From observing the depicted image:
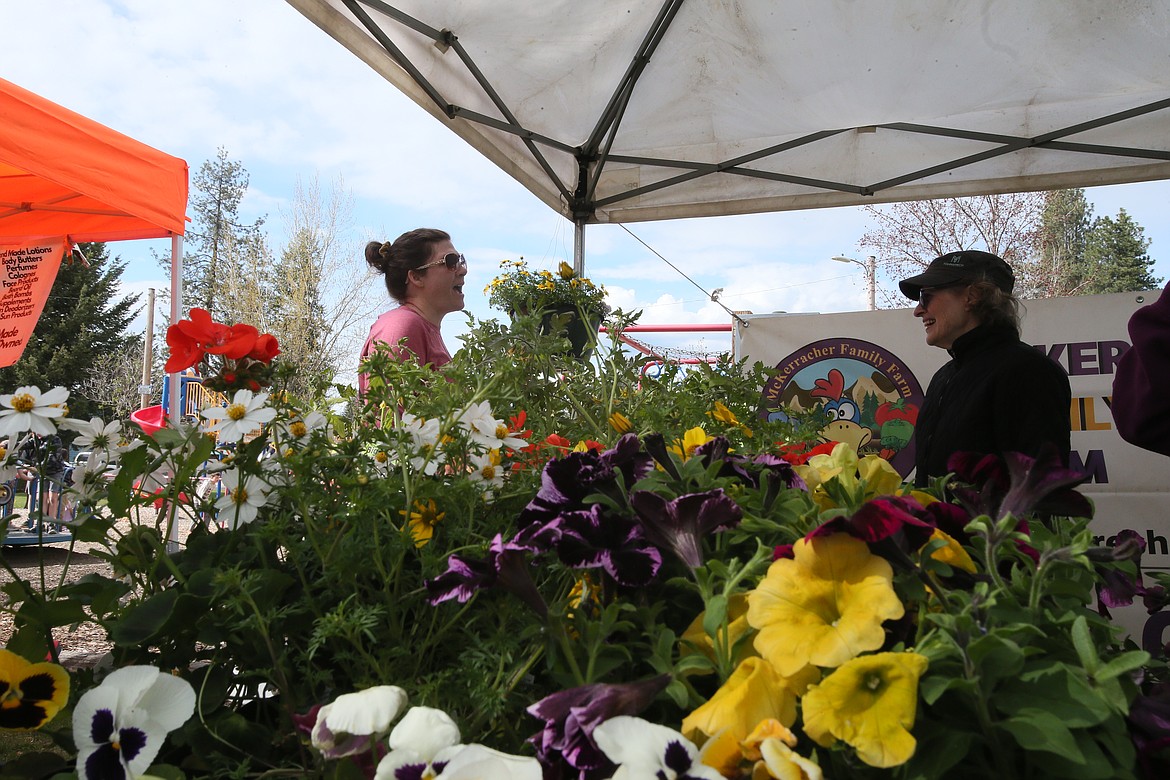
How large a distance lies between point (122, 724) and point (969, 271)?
2.39 metres

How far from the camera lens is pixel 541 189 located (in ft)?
11.7

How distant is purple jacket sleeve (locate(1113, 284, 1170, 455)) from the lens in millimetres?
1368

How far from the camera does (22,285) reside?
331 cm

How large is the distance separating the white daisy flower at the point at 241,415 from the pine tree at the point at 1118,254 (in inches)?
1282

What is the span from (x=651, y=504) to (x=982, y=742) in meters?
0.22

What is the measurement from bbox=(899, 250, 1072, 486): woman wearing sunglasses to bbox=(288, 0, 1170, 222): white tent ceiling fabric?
3.16 feet

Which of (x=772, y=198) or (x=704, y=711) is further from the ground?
(x=772, y=198)

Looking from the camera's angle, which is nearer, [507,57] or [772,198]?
[507,57]

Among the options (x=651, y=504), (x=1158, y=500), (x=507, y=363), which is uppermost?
(x=507, y=363)

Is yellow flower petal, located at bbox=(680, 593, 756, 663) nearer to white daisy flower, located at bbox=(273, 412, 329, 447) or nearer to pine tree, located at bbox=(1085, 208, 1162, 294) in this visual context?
white daisy flower, located at bbox=(273, 412, 329, 447)

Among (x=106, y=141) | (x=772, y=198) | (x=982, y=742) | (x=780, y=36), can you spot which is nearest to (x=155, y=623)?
(x=982, y=742)

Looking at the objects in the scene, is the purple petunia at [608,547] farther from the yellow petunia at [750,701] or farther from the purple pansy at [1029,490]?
the purple pansy at [1029,490]

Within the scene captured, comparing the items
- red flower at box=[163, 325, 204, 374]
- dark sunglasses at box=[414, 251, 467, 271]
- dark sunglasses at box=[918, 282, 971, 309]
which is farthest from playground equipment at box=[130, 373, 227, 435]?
dark sunglasses at box=[918, 282, 971, 309]

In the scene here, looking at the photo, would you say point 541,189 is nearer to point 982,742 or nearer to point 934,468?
point 934,468
